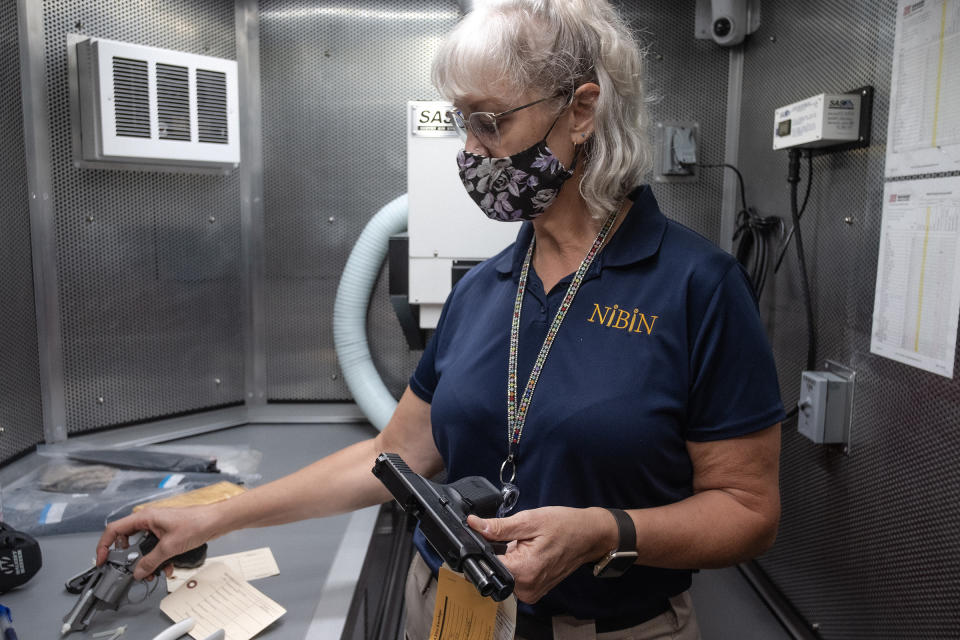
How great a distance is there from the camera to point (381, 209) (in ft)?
6.67

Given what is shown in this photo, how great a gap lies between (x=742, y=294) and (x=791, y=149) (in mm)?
905

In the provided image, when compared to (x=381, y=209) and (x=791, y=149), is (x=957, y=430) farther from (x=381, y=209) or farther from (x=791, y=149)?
(x=381, y=209)

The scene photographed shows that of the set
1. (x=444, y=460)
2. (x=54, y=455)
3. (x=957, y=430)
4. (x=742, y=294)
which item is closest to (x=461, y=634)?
(x=444, y=460)

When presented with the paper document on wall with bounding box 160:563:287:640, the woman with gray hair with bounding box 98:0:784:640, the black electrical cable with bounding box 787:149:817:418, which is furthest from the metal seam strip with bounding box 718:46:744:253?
the paper document on wall with bounding box 160:563:287:640

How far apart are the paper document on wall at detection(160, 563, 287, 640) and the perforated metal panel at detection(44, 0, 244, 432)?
0.94 metres

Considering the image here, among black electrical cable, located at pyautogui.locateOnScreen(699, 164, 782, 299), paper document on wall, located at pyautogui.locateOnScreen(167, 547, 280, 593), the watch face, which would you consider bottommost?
paper document on wall, located at pyautogui.locateOnScreen(167, 547, 280, 593)

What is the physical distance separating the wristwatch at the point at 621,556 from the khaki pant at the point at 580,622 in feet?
0.45

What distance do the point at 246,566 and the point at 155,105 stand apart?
121 cm

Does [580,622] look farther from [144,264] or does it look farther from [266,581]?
[144,264]

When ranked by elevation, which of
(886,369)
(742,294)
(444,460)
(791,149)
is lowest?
(444,460)

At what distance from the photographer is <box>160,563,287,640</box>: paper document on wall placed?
102 centimetres

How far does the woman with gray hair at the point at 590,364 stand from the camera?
0.78 meters

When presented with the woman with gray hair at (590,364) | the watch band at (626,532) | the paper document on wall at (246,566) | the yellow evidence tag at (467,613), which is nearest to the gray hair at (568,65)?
the woman with gray hair at (590,364)

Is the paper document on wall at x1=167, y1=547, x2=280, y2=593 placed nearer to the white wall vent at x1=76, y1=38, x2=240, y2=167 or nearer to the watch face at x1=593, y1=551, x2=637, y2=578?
the watch face at x1=593, y1=551, x2=637, y2=578
